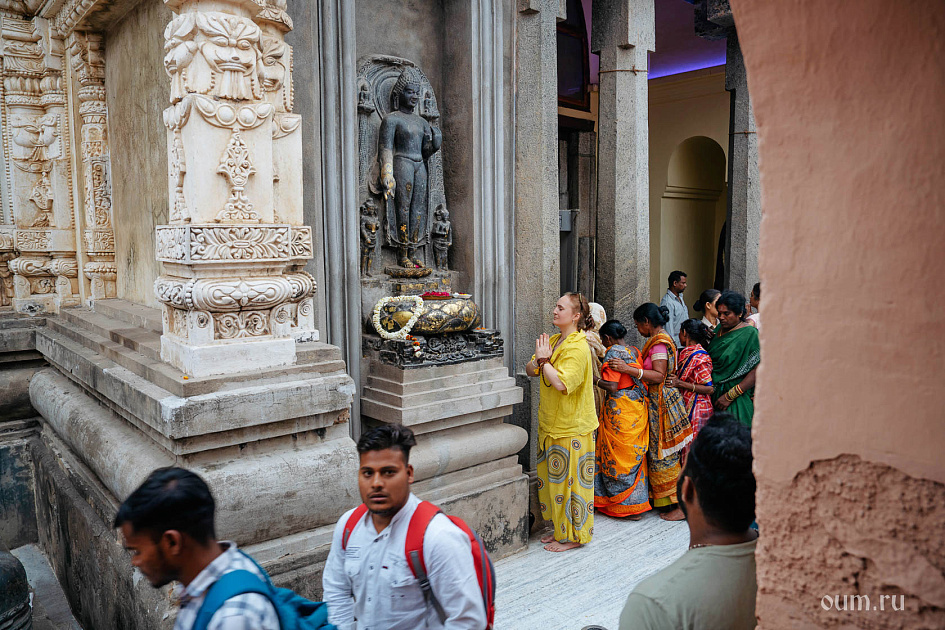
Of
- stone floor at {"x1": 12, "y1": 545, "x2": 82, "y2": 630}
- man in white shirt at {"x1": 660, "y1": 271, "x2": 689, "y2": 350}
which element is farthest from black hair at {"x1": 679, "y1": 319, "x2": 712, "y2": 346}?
stone floor at {"x1": 12, "y1": 545, "x2": 82, "y2": 630}

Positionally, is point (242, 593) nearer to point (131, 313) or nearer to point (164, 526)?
point (164, 526)

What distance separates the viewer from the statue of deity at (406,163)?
4848 mm

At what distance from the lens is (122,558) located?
3178mm

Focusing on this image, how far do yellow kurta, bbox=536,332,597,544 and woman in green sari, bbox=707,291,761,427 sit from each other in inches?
42.9

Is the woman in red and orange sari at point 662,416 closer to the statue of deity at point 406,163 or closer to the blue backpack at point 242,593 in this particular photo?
the statue of deity at point 406,163

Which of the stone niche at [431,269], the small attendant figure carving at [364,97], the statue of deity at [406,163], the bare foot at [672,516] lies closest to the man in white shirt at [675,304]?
the bare foot at [672,516]

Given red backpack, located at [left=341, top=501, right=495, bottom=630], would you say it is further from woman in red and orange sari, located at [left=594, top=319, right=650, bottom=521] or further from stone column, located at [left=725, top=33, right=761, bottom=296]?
stone column, located at [left=725, top=33, right=761, bottom=296]

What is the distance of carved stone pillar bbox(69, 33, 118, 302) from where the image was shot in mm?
5098

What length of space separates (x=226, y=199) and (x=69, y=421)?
6.26ft

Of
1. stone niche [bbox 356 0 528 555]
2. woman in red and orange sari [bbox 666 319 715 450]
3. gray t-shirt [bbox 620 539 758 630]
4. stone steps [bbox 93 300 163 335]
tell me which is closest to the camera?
gray t-shirt [bbox 620 539 758 630]

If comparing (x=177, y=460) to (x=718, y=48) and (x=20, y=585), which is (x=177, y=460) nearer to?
(x=20, y=585)

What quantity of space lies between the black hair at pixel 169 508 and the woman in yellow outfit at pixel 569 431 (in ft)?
9.71

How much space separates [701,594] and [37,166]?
19.2ft

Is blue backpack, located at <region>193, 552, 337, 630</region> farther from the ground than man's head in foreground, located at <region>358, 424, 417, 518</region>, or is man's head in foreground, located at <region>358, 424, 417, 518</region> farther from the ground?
man's head in foreground, located at <region>358, 424, 417, 518</region>
